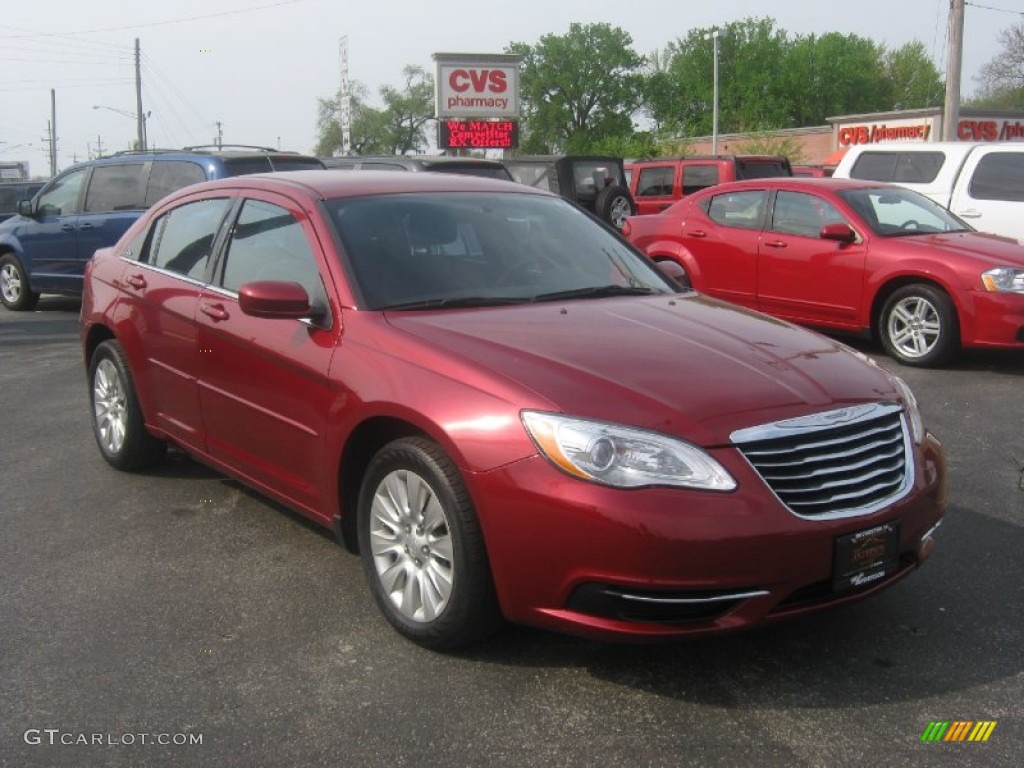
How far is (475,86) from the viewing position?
31.1 metres

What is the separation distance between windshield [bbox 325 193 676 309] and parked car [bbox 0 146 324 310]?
6.87 metres

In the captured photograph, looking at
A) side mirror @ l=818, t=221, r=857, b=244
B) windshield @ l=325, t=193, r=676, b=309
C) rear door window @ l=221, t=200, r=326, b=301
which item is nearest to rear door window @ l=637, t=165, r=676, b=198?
side mirror @ l=818, t=221, r=857, b=244

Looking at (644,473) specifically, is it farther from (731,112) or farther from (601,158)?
(731,112)

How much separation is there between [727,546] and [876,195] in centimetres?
728

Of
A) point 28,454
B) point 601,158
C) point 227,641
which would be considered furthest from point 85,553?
point 601,158

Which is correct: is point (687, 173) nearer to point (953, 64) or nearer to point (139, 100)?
point (953, 64)

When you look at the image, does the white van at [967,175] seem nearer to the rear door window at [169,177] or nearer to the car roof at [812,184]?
the car roof at [812,184]

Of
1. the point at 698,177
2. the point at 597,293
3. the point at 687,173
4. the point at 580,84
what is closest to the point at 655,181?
the point at 687,173

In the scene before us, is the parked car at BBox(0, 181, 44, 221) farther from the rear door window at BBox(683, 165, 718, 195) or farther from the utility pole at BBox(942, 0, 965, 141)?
the utility pole at BBox(942, 0, 965, 141)

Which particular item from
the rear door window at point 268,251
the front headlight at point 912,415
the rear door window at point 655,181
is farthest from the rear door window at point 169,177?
the rear door window at point 655,181

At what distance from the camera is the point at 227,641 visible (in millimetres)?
3678

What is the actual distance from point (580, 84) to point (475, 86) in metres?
63.3

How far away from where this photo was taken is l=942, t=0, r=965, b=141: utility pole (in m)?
20.3

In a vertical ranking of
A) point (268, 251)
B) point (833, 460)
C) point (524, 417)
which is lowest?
point (833, 460)
